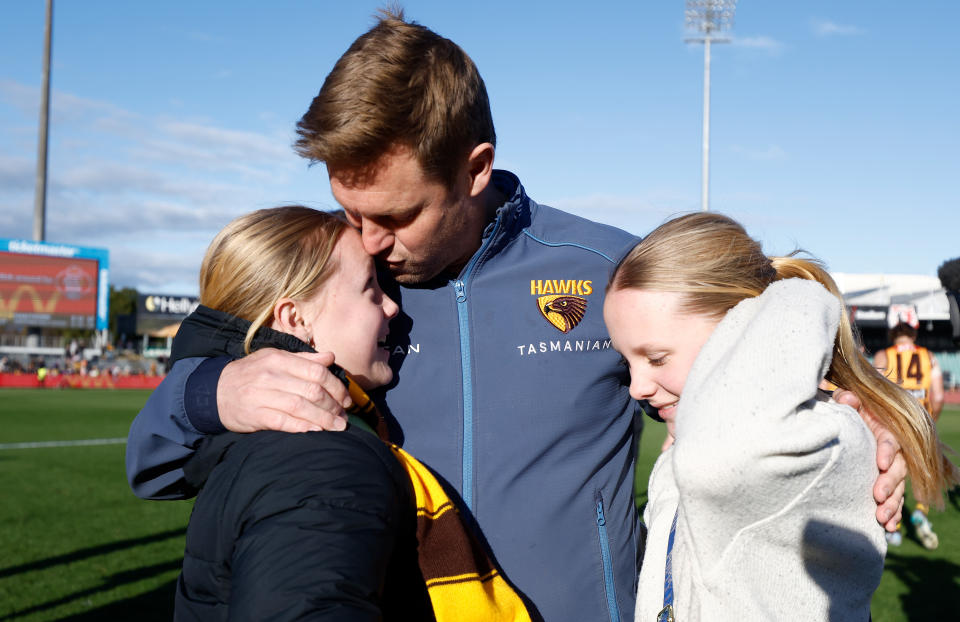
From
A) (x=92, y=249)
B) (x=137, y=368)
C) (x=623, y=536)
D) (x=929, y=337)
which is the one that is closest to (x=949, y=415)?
(x=929, y=337)

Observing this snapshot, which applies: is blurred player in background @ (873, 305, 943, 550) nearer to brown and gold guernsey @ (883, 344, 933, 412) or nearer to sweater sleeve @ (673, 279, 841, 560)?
brown and gold guernsey @ (883, 344, 933, 412)

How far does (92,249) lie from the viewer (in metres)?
37.5

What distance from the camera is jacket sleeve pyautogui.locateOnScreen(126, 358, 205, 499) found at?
1825 millimetres

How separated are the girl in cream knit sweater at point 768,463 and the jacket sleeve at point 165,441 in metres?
1.12

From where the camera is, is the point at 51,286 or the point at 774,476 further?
the point at 51,286

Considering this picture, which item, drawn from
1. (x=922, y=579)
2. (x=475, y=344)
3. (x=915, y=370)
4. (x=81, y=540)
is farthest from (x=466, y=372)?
(x=915, y=370)

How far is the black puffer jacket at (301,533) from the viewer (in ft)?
3.86

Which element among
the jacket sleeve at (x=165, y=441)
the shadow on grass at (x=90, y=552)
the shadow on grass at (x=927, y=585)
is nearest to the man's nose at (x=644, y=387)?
the jacket sleeve at (x=165, y=441)

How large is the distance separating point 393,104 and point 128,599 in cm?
504

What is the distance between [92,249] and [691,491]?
41.0 meters

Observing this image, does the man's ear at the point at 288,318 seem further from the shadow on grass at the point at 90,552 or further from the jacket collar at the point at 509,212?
the shadow on grass at the point at 90,552

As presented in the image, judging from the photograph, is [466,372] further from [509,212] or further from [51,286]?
[51,286]

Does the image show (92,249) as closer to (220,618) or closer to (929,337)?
(220,618)

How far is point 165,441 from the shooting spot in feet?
6.21
